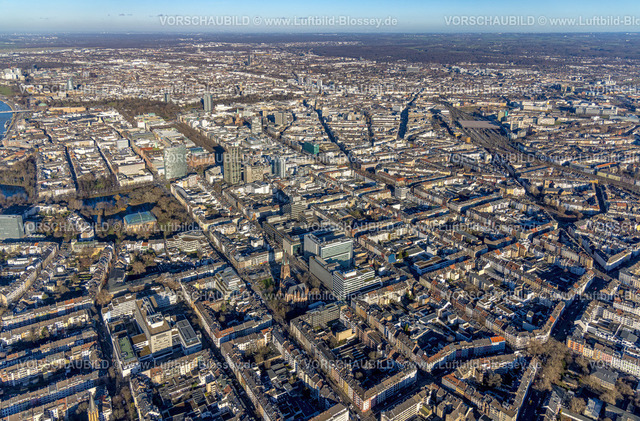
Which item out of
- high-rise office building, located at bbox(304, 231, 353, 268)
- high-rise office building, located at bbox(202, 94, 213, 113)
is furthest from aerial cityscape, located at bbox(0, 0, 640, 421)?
high-rise office building, located at bbox(202, 94, 213, 113)

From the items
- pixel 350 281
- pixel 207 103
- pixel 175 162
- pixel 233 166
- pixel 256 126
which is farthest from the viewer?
pixel 207 103

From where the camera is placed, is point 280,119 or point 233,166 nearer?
point 233,166

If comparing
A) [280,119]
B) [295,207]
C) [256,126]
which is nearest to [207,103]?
[280,119]

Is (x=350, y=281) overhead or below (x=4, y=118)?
below

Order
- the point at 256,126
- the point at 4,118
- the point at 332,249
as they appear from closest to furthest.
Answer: the point at 332,249 < the point at 256,126 < the point at 4,118

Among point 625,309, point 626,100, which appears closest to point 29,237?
point 625,309

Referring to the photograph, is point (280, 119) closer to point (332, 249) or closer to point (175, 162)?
point (175, 162)

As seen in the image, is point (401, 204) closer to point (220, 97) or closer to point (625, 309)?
point (625, 309)
